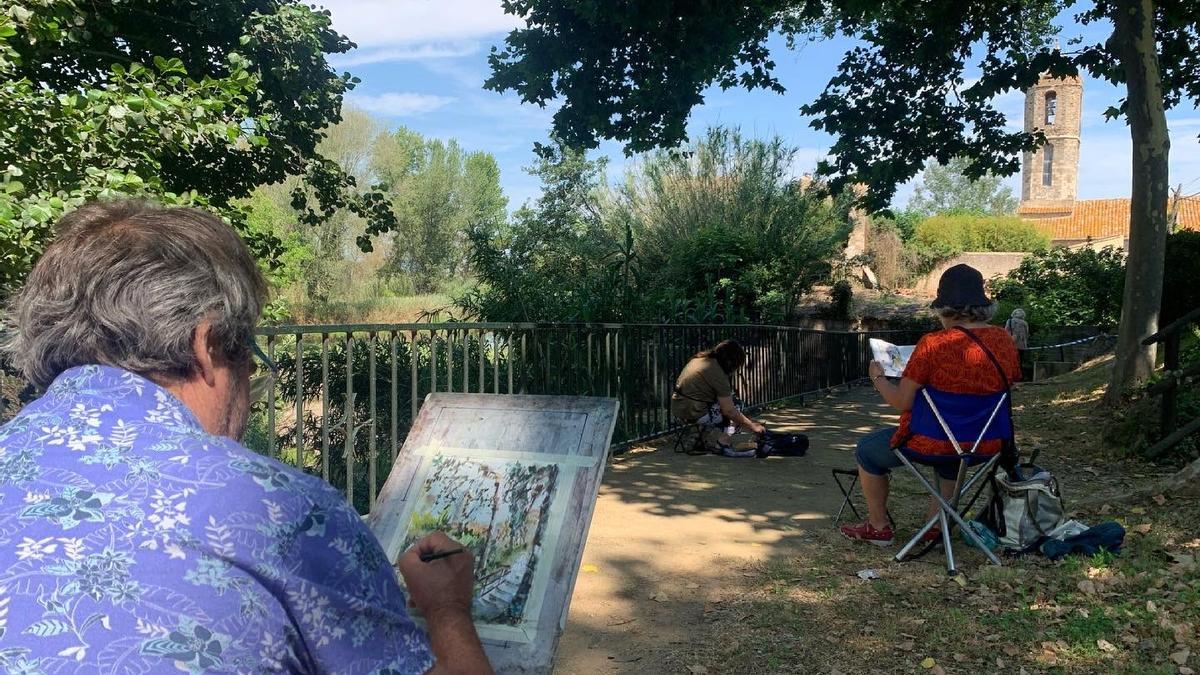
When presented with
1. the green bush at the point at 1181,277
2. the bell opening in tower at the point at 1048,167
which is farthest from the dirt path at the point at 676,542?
the bell opening in tower at the point at 1048,167

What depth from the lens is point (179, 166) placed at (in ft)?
34.6

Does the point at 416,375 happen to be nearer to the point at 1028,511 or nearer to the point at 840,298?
the point at 1028,511

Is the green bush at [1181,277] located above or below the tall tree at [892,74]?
below

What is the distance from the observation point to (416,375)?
5.42 metres

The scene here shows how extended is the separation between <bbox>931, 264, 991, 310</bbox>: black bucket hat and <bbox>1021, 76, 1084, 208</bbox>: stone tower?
8182 centimetres

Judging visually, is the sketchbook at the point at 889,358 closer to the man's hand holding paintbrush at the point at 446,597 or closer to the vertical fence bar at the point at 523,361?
the vertical fence bar at the point at 523,361

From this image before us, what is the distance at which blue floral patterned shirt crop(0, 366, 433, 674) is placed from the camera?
1.22 metres

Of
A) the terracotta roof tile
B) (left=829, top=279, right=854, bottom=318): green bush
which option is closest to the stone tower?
the terracotta roof tile

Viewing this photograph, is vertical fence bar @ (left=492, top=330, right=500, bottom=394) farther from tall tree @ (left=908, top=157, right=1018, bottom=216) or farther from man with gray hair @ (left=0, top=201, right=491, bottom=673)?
tall tree @ (left=908, top=157, right=1018, bottom=216)

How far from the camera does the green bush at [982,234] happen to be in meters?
A: 43.8

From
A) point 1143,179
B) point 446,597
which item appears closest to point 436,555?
point 446,597

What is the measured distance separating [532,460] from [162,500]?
4.21ft

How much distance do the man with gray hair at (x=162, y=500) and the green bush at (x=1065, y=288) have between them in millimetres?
22982

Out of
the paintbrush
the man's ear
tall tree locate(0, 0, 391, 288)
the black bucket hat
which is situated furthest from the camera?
tall tree locate(0, 0, 391, 288)
